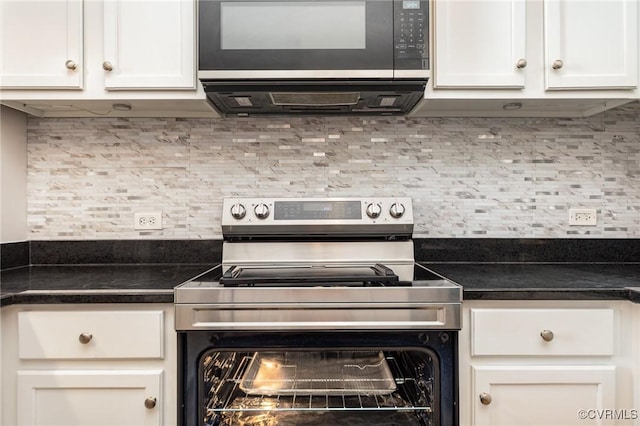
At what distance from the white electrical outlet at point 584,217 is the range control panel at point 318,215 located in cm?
76

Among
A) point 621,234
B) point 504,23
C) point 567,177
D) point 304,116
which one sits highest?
point 504,23

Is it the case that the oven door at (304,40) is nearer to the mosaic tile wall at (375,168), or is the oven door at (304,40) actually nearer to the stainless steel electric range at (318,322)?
the mosaic tile wall at (375,168)

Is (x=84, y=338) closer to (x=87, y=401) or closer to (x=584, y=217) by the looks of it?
(x=87, y=401)

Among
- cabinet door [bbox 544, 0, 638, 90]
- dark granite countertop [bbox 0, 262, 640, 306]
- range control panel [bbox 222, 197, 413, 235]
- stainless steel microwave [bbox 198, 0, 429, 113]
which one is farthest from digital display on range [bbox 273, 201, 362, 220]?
cabinet door [bbox 544, 0, 638, 90]

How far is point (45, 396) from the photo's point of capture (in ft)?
4.25

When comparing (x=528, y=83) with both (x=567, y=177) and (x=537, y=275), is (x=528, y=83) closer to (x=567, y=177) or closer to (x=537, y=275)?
(x=567, y=177)

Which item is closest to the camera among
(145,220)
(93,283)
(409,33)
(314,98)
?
(93,283)

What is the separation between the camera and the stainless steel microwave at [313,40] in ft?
4.92

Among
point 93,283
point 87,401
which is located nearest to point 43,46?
point 93,283

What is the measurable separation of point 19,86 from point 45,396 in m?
1.09

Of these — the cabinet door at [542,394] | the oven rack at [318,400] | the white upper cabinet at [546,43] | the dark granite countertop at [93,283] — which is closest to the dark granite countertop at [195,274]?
the dark granite countertop at [93,283]

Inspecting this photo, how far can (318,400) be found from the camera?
1.45 m

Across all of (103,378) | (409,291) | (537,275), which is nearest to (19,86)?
(103,378)

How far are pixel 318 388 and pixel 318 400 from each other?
7cm
